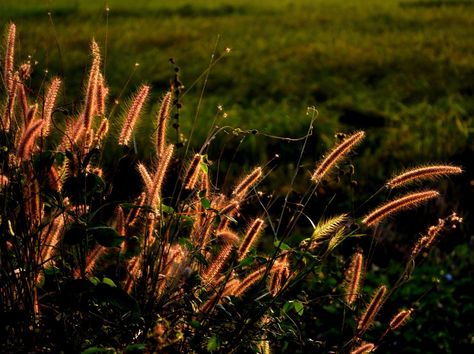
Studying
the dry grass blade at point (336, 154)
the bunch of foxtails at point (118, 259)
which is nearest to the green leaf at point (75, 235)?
the bunch of foxtails at point (118, 259)

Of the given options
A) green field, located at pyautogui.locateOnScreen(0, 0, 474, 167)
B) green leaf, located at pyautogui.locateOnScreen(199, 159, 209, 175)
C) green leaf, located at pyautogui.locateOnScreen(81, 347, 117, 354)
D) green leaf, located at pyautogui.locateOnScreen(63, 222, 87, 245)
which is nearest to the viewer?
green leaf, located at pyautogui.locateOnScreen(81, 347, 117, 354)

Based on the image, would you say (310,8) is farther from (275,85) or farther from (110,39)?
(275,85)

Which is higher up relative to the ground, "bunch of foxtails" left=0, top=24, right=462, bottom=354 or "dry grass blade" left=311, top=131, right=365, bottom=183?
"dry grass blade" left=311, top=131, right=365, bottom=183

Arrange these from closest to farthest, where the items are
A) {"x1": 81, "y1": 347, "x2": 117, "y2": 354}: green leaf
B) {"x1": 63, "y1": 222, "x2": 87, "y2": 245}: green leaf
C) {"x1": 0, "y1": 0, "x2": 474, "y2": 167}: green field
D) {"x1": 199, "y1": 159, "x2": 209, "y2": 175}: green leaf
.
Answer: {"x1": 81, "y1": 347, "x2": 117, "y2": 354}: green leaf → {"x1": 63, "y1": 222, "x2": 87, "y2": 245}: green leaf → {"x1": 199, "y1": 159, "x2": 209, "y2": 175}: green leaf → {"x1": 0, "y1": 0, "x2": 474, "y2": 167}: green field

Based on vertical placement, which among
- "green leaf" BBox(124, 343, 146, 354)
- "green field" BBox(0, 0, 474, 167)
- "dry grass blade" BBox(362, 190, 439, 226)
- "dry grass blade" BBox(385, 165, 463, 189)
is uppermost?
"dry grass blade" BBox(385, 165, 463, 189)

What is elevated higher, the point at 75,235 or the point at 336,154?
the point at 336,154

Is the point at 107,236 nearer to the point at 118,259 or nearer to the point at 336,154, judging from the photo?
the point at 118,259

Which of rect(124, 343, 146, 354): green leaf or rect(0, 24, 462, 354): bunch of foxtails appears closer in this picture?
rect(124, 343, 146, 354): green leaf

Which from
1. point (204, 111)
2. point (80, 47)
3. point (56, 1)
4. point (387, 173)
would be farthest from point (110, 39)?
point (387, 173)

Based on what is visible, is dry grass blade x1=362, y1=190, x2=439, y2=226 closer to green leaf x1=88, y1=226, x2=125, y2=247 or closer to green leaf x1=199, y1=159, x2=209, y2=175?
green leaf x1=199, y1=159, x2=209, y2=175

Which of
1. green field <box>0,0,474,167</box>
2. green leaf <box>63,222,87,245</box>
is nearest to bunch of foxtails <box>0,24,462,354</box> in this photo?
green leaf <box>63,222,87,245</box>

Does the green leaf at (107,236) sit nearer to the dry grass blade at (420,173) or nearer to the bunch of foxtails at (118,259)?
the bunch of foxtails at (118,259)

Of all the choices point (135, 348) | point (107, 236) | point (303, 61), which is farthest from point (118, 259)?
point (303, 61)

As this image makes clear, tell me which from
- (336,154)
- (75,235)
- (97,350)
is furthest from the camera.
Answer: (336,154)
